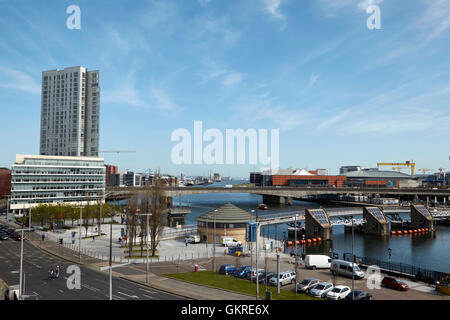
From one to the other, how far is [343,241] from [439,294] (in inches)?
1814

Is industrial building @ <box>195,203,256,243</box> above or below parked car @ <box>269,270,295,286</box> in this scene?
above

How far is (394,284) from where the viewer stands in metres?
35.5

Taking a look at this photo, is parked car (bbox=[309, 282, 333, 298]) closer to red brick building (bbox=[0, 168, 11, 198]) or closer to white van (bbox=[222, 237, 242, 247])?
white van (bbox=[222, 237, 242, 247])

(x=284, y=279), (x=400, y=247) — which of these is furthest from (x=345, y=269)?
(x=400, y=247)

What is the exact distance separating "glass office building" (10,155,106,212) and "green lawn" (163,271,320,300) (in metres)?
71.6

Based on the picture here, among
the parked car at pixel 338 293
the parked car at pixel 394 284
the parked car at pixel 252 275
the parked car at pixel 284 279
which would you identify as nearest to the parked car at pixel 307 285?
the parked car at pixel 338 293

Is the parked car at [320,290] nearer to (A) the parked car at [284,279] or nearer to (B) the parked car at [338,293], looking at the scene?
(B) the parked car at [338,293]

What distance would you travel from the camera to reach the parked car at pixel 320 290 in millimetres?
32094

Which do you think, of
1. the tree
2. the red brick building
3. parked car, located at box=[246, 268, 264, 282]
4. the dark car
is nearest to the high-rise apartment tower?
the red brick building

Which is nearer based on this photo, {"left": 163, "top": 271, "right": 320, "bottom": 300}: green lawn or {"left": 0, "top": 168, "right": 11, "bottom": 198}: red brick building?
{"left": 163, "top": 271, "right": 320, "bottom": 300}: green lawn

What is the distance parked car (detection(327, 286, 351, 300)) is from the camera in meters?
31.3

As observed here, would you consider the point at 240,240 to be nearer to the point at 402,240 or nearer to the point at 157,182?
the point at 157,182

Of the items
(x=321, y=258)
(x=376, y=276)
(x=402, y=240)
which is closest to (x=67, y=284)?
(x=321, y=258)

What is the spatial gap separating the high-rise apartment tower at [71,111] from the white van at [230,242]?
153 meters
